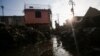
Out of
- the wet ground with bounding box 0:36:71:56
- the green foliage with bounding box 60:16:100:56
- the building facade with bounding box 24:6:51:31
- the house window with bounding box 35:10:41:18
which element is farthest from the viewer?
the house window with bounding box 35:10:41:18

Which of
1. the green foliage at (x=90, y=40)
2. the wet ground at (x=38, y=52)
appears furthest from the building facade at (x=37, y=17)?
the green foliage at (x=90, y=40)

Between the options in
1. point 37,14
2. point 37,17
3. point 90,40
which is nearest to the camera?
point 90,40

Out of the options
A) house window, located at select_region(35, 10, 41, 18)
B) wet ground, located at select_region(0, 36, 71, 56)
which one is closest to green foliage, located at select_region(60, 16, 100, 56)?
wet ground, located at select_region(0, 36, 71, 56)

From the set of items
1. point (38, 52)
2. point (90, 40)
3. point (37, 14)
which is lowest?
point (38, 52)

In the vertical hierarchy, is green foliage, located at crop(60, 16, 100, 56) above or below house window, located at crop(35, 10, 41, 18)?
below

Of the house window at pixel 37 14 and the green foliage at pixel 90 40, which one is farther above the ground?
the house window at pixel 37 14

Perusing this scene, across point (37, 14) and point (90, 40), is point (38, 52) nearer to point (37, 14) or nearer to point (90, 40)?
point (90, 40)

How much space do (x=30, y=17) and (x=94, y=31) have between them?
2055 cm

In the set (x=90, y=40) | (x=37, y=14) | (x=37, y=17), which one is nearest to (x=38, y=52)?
(x=90, y=40)

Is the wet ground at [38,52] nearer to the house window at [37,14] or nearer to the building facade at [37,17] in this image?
the building facade at [37,17]

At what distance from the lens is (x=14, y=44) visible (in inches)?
696

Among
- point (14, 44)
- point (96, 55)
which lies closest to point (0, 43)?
point (14, 44)

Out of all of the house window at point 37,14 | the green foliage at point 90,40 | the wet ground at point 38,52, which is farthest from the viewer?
the house window at point 37,14

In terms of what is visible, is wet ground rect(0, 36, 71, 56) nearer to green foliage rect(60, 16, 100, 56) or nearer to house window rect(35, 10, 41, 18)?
green foliage rect(60, 16, 100, 56)
